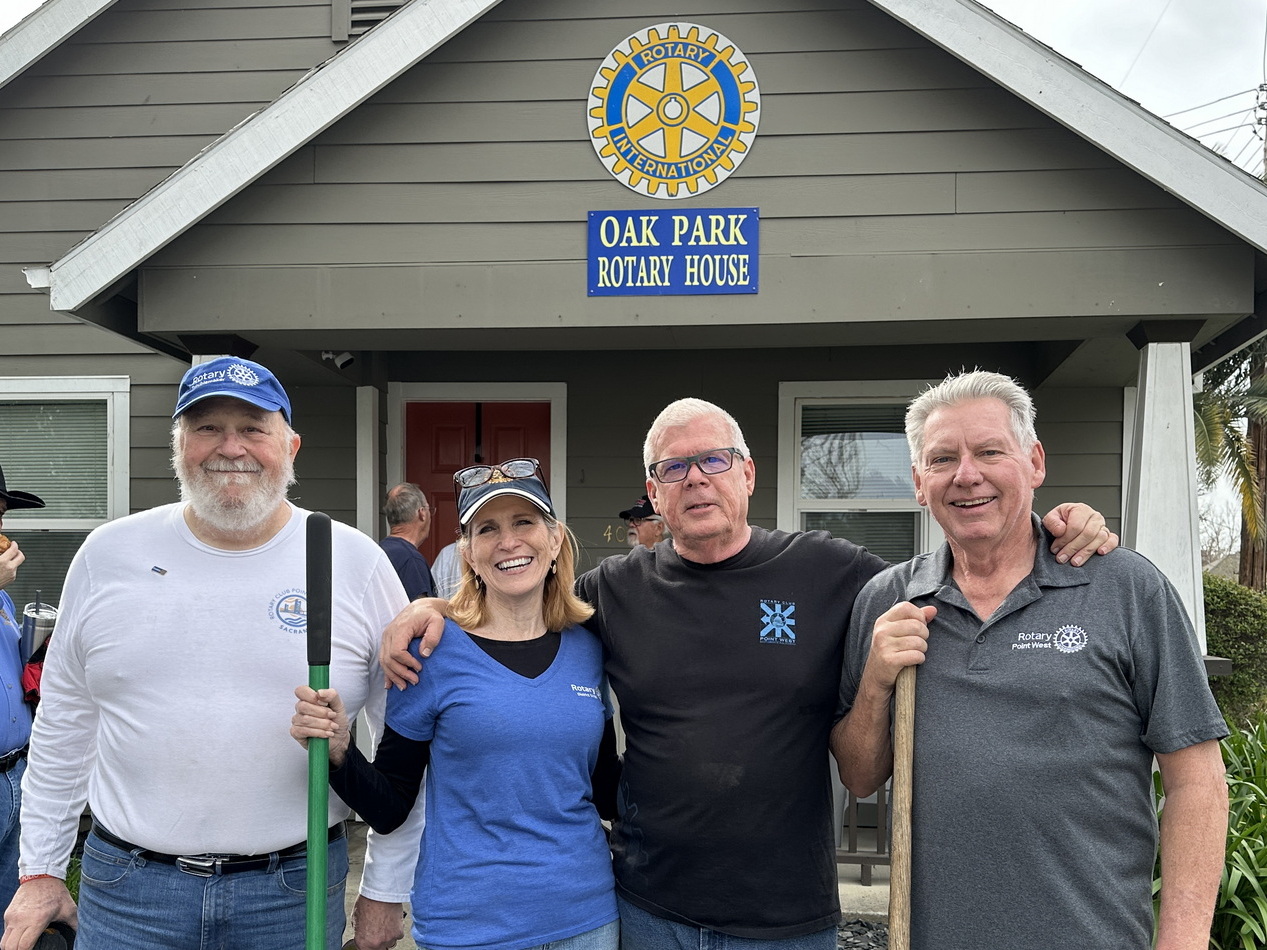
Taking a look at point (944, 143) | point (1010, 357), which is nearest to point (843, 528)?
point (1010, 357)

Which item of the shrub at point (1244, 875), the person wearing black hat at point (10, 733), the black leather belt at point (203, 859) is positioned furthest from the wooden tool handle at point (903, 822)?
the person wearing black hat at point (10, 733)

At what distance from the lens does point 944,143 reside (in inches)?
180

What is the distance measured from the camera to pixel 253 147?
14.9 feet

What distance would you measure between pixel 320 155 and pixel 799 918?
4015 millimetres

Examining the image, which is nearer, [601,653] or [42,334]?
[601,653]

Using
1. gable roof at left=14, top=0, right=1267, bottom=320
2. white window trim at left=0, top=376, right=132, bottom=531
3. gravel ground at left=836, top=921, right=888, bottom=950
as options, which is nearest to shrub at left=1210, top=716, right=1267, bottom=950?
gravel ground at left=836, top=921, right=888, bottom=950

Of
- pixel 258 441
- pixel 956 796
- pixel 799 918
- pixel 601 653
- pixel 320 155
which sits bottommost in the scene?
pixel 799 918

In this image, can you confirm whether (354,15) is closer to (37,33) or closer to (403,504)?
(37,33)

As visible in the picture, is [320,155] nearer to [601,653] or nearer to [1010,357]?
[601,653]

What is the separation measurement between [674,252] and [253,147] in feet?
6.48

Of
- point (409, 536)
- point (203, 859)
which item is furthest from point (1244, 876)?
point (409, 536)

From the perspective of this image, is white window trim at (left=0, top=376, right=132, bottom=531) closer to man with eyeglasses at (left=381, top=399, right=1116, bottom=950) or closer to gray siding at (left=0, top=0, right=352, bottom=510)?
gray siding at (left=0, top=0, right=352, bottom=510)

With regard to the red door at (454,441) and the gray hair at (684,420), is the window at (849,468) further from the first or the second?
the gray hair at (684,420)

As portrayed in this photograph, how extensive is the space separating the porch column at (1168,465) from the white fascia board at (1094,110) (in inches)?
22.3
